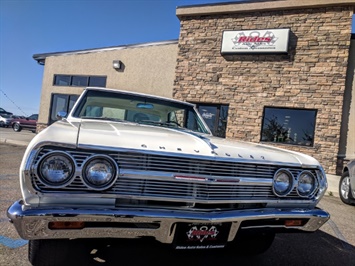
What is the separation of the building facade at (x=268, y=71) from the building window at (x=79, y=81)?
1.96m

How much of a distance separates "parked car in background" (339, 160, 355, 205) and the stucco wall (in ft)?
22.0

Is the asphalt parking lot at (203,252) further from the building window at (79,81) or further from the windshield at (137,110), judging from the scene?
the building window at (79,81)

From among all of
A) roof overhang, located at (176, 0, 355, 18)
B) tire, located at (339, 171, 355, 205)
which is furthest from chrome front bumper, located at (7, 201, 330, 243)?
roof overhang, located at (176, 0, 355, 18)

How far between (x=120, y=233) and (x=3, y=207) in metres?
2.69

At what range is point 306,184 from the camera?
2457mm

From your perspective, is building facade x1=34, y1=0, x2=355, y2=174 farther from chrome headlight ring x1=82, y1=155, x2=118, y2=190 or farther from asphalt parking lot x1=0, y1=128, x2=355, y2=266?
chrome headlight ring x1=82, y1=155, x2=118, y2=190

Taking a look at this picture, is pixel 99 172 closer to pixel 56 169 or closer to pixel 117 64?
pixel 56 169

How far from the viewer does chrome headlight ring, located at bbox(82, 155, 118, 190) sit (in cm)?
185

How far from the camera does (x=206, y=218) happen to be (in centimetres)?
191

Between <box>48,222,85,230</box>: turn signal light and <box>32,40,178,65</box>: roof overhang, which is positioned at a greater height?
<box>32,40,178,65</box>: roof overhang

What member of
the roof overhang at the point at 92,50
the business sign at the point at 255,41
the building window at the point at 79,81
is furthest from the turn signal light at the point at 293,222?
the building window at the point at 79,81

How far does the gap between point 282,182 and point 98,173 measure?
1.43 metres

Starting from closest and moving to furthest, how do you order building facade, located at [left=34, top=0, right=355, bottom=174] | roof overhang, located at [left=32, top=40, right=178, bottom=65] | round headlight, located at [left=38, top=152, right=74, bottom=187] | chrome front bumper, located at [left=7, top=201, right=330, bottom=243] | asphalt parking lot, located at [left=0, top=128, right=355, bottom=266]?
chrome front bumper, located at [left=7, top=201, right=330, bottom=243] → round headlight, located at [left=38, top=152, right=74, bottom=187] → asphalt parking lot, located at [left=0, top=128, right=355, bottom=266] → building facade, located at [left=34, top=0, right=355, bottom=174] → roof overhang, located at [left=32, top=40, right=178, bottom=65]

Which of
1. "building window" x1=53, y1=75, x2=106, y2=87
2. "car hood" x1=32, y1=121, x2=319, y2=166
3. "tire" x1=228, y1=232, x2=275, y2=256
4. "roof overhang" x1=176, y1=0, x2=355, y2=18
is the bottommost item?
"tire" x1=228, y1=232, x2=275, y2=256
